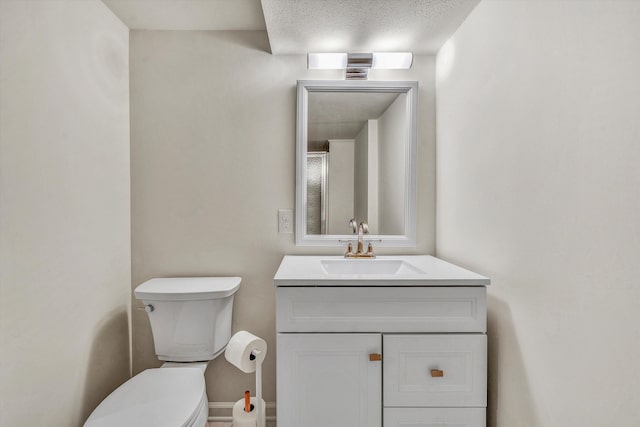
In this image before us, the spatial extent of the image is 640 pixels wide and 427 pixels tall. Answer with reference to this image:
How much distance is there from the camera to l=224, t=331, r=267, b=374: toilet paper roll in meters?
1.33

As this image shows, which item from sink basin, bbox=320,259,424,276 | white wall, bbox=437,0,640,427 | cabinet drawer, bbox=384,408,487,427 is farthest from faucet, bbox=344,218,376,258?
cabinet drawer, bbox=384,408,487,427

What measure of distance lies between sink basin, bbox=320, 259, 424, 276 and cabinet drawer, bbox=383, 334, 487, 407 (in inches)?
18.1

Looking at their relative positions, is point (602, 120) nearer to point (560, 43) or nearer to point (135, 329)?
point (560, 43)

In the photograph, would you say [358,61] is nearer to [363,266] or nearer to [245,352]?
[363,266]

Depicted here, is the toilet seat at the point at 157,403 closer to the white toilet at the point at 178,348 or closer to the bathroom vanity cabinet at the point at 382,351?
the white toilet at the point at 178,348

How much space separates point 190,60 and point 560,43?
159cm

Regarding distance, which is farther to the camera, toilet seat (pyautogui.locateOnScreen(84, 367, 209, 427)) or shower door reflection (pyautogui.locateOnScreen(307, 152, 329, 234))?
shower door reflection (pyautogui.locateOnScreen(307, 152, 329, 234))

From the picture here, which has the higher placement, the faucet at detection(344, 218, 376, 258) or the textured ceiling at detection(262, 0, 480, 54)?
the textured ceiling at detection(262, 0, 480, 54)

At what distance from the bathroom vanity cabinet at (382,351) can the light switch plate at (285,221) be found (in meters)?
0.58

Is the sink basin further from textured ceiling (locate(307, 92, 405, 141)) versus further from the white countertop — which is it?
textured ceiling (locate(307, 92, 405, 141))

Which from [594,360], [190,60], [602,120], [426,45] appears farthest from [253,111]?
[594,360]

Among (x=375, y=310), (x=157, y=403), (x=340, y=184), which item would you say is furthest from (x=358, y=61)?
(x=157, y=403)

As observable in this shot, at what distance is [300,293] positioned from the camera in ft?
3.84

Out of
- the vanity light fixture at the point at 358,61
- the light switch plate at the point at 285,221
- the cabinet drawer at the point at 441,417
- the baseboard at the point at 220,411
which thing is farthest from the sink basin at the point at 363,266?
the vanity light fixture at the point at 358,61
